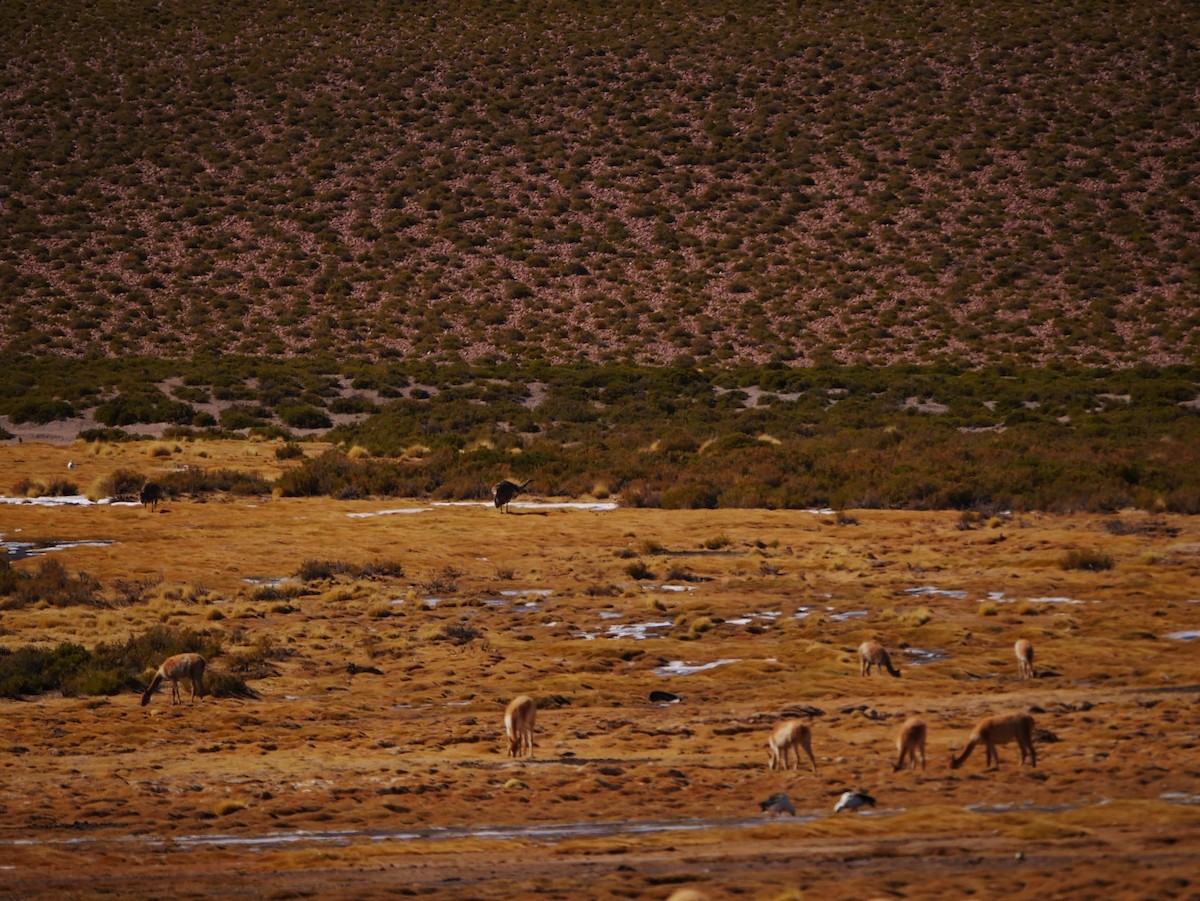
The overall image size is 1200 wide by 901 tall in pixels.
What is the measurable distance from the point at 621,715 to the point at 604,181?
59.4 m

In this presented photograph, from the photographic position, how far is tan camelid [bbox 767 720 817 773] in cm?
1214

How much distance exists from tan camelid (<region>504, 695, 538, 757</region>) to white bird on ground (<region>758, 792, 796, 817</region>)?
261 cm

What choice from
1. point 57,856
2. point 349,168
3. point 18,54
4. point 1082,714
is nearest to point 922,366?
point 349,168

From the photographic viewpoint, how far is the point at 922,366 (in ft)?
175

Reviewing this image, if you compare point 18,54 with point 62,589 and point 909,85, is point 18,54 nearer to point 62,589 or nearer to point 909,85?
point 909,85

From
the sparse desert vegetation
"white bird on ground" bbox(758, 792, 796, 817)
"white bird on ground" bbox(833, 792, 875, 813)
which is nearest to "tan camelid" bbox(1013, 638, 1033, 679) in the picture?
the sparse desert vegetation

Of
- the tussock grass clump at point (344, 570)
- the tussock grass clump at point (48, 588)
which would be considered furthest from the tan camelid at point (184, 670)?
the tussock grass clump at point (344, 570)

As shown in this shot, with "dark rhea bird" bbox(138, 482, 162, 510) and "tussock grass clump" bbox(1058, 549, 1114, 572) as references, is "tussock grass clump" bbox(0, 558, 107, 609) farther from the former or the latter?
"tussock grass clump" bbox(1058, 549, 1114, 572)

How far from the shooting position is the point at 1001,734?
11.9m

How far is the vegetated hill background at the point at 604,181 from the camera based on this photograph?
60.5 m

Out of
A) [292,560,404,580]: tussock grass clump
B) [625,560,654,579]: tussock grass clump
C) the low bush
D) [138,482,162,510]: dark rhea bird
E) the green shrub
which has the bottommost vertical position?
the low bush

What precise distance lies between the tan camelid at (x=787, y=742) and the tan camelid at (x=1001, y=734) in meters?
1.20

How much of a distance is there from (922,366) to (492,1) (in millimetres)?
47826

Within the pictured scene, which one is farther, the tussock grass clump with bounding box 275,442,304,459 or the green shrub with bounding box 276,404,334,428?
the green shrub with bounding box 276,404,334,428
